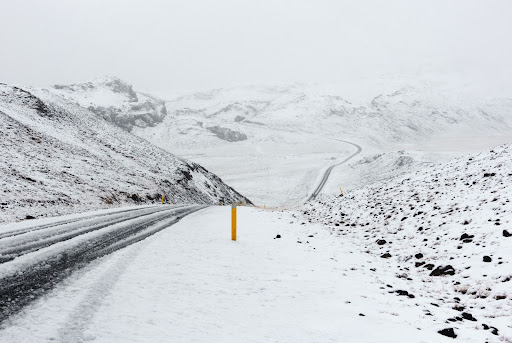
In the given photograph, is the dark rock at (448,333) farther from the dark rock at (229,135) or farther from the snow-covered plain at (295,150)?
the dark rock at (229,135)

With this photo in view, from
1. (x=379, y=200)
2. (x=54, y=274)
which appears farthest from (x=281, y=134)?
(x=54, y=274)

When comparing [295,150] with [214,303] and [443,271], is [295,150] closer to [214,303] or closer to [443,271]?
[443,271]

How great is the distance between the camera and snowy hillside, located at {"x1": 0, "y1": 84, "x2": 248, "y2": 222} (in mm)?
16391

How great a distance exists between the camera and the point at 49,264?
5266 mm

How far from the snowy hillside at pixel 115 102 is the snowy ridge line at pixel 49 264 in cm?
16001

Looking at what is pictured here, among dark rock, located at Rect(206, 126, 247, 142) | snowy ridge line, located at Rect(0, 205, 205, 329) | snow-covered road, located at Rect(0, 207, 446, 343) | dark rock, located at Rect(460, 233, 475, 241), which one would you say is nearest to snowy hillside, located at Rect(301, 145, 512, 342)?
dark rock, located at Rect(460, 233, 475, 241)

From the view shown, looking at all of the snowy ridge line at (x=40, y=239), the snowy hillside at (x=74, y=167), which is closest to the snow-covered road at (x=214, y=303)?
the snowy ridge line at (x=40, y=239)

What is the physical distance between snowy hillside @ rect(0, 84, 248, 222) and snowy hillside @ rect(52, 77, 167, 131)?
403ft

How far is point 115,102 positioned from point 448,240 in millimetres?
185500

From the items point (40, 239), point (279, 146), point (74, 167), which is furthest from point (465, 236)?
point (279, 146)

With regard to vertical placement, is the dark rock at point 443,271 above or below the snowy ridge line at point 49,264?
below

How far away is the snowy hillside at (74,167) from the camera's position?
16.4m

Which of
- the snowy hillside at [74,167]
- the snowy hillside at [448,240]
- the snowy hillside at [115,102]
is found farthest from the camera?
the snowy hillside at [115,102]

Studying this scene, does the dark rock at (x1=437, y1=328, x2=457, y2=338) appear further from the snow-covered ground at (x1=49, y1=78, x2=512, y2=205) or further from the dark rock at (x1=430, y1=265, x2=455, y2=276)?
the snow-covered ground at (x1=49, y1=78, x2=512, y2=205)
